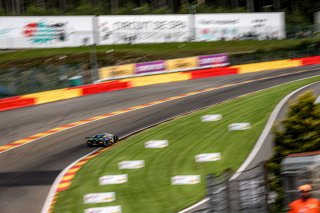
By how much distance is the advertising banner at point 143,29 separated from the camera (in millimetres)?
→ 55000

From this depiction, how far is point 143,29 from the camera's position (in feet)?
189

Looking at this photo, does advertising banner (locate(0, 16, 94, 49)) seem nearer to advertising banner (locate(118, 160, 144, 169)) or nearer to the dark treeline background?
the dark treeline background

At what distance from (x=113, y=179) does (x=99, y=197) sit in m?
1.66

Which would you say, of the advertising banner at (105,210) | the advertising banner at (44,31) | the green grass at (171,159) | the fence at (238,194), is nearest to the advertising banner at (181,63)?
the advertising banner at (44,31)

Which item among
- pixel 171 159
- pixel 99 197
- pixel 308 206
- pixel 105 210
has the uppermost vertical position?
pixel 308 206

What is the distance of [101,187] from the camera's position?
18.0m

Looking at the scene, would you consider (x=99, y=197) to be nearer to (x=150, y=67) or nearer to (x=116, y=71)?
(x=116, y=71)

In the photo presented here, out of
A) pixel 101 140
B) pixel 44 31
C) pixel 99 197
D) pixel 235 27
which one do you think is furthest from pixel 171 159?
pixel 235 27

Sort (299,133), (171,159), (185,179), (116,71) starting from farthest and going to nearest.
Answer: (116,71) → (171,159) → (185,179) → (299,133)

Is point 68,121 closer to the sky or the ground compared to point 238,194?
closer to the ground

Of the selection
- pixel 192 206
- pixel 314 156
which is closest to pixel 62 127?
pixel 192 206

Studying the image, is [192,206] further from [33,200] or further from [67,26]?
[67,26]

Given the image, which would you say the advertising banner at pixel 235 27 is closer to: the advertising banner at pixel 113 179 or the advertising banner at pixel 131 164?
the advertising banner at pixel 131 164

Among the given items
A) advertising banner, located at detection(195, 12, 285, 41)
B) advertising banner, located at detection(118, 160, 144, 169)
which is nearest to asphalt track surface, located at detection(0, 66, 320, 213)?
advertising banner, located at detection(118, 160, 144, 169)
